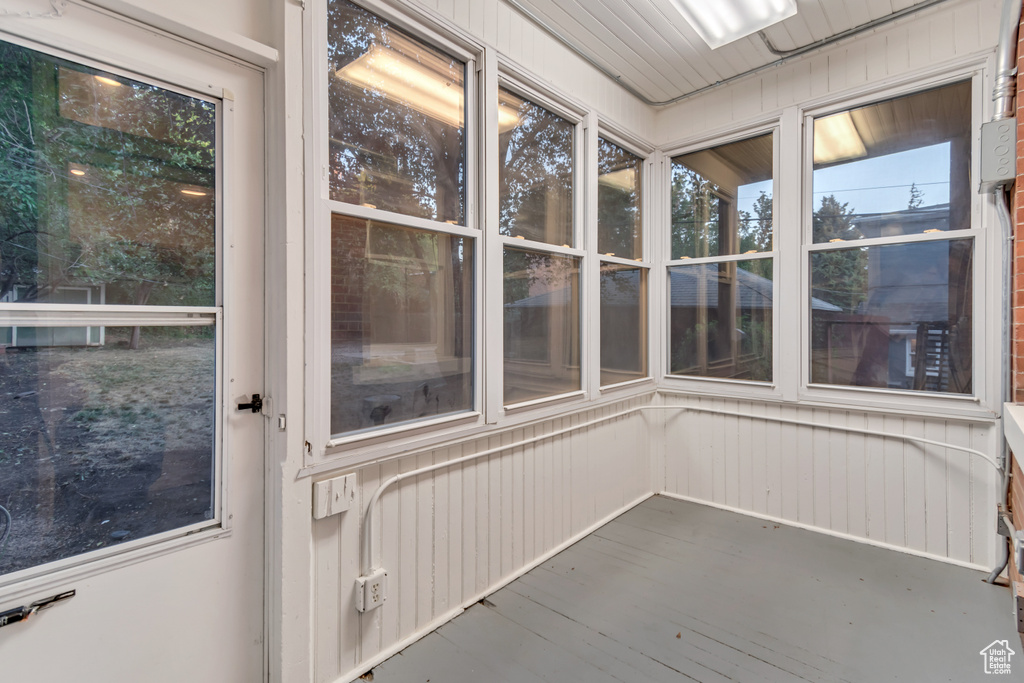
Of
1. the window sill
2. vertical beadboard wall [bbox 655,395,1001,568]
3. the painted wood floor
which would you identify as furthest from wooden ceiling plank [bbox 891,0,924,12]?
the window sill

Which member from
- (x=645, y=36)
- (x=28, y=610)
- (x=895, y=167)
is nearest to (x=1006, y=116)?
(x=895, y=167)

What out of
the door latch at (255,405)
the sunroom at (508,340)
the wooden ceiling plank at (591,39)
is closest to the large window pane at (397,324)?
Result: the sunroom at (508,340)

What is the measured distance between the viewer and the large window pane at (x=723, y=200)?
10.2 ft

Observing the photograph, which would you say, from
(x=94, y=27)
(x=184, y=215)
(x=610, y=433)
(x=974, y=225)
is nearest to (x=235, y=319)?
(x=184, y=215)

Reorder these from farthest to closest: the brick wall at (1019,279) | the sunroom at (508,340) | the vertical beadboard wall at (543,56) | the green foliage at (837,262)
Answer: the green foliage at (837,262), the vertical beadboard wall at (543,56), the brick wall at (1019,279), the sunroom at (508,340)

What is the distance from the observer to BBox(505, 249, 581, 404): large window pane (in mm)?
2396

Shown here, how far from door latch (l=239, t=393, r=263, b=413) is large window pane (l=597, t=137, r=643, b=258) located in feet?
7.13

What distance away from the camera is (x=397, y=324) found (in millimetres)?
1866

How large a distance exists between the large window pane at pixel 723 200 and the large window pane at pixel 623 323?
46 cm

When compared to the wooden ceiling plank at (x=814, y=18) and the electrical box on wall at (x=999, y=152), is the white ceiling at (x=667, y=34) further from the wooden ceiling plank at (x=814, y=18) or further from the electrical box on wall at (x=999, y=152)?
the electrical box on wall at (x=999, y=152)

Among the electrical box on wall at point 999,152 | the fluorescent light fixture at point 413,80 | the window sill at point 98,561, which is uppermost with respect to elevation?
the fluorescent light fixture at point 413,80

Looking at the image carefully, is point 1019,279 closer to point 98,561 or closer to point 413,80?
point 413,80

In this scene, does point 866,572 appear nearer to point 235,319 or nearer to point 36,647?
point 235,319

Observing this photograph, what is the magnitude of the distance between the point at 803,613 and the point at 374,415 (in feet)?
7.03
